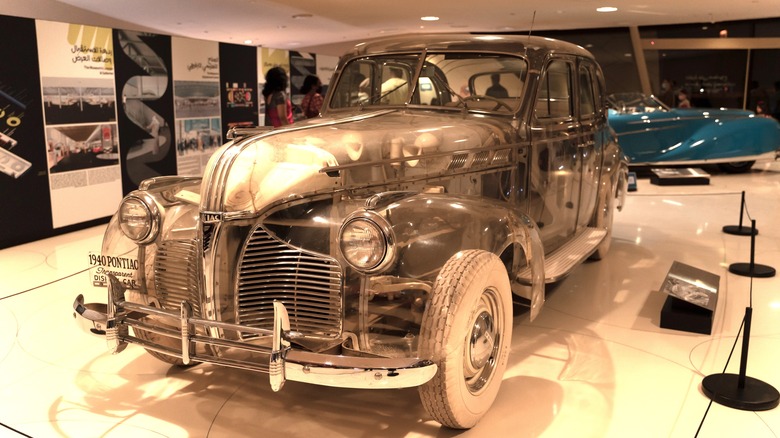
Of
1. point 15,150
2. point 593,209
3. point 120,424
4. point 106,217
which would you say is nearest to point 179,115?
point 106,217

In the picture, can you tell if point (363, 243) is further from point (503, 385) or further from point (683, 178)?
point (683, 178)

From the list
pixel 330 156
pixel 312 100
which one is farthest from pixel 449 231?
pixel 312 100

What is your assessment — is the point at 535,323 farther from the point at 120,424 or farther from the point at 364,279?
the point at 120,424

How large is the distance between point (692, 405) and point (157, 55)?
21.4 ft

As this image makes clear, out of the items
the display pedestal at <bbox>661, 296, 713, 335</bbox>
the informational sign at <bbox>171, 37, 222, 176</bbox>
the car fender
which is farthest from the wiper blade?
the informational sign at <bbox>171, 37, 222, 176</bbox>

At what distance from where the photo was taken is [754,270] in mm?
5102

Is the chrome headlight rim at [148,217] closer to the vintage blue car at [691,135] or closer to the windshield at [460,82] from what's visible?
the windshield at [460,82]

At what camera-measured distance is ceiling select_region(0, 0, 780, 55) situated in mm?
10211

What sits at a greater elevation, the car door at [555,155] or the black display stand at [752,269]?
the car door at [555,155]

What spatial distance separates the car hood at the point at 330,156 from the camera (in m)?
2.69

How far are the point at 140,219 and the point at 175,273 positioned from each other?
0.97 ft

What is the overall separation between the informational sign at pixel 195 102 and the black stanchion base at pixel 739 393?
6395 mm

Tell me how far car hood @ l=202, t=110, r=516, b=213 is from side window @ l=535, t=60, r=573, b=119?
63cm

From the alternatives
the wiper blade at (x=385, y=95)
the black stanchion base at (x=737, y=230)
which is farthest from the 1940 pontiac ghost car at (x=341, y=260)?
the black stanchion base at (x=737, y=230)
